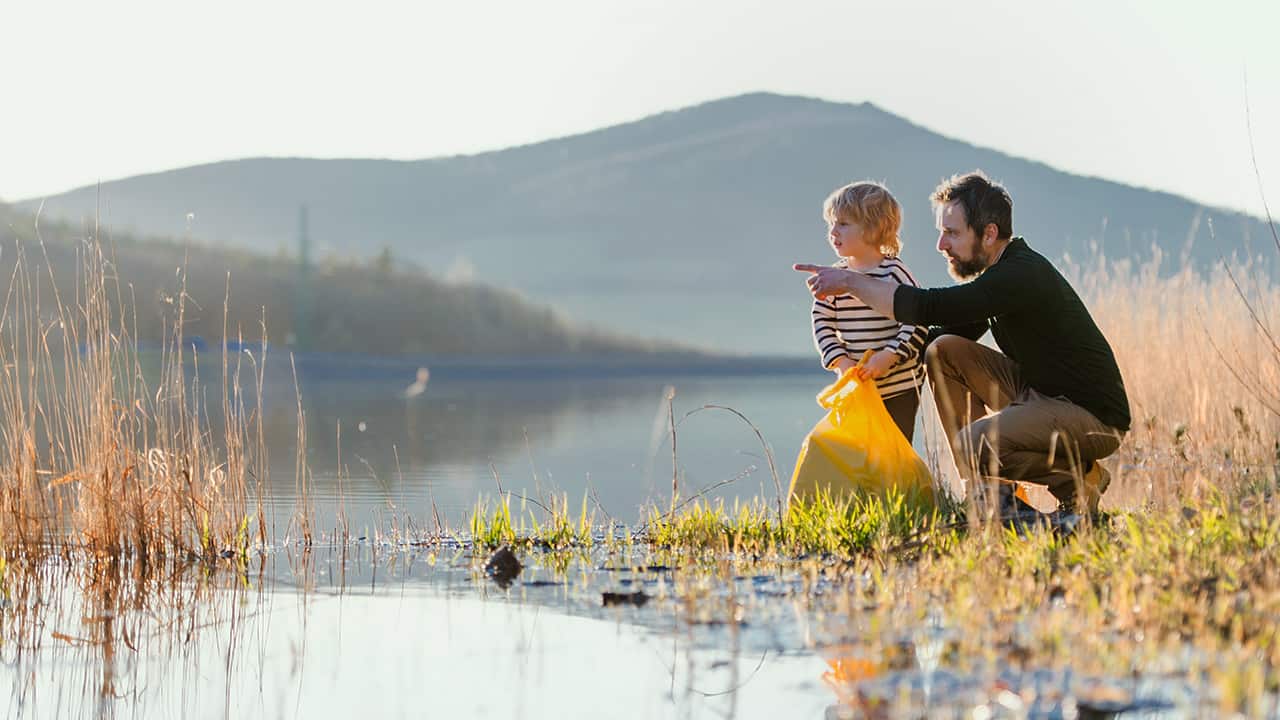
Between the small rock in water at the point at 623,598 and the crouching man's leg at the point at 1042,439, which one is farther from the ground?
the crouching man's leg at the point at 1042,439

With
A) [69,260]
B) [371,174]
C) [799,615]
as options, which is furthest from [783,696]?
[371,174]

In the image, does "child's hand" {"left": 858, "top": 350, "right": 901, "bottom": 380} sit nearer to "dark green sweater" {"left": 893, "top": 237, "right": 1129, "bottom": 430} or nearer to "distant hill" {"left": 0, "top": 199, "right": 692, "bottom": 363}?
"dark green sweater" {"left": 893, "top": 237, "right": 1129, "bottom": 430}

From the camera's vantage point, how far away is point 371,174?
51.9 meters

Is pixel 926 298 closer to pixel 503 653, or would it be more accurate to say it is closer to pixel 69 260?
pixel 503 653

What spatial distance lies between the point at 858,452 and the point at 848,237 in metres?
0.72

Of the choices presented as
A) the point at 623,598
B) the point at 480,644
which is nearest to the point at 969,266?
the point at 623,598

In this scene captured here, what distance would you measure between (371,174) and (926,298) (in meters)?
49.4

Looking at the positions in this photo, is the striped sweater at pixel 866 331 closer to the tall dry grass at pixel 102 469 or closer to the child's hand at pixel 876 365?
the child's hand at pixel 876 365

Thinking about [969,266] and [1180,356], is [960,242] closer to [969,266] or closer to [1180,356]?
[969,266]

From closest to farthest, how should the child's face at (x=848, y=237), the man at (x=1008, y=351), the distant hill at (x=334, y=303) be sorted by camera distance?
the man at (x=1008, y=351) → the child's face at (x=848, y=237) → the distant hill at (x=334, y=303)

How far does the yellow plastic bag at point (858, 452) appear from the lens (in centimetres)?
449

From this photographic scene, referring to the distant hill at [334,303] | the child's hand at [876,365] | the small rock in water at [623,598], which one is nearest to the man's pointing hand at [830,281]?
the child's hand at [876,365]

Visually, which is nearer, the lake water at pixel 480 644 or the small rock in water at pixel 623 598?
the lake water at pixel 480 644

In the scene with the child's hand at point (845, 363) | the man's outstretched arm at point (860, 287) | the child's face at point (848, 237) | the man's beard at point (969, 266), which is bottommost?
the child's hand at point (845, 363)
